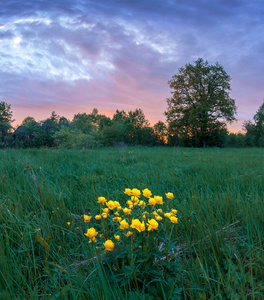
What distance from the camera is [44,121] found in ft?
46.9

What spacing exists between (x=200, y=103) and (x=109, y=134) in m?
12.8

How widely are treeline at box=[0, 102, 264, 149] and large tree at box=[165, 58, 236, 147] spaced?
128cm

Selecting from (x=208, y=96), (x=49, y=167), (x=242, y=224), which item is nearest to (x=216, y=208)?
(x=242, y=224)

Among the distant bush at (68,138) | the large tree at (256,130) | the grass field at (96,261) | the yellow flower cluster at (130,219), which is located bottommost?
the grass field at (96,261)

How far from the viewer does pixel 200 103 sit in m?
25.1

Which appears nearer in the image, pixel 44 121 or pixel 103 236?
pixel 103 236

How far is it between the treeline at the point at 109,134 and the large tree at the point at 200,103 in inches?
50.3

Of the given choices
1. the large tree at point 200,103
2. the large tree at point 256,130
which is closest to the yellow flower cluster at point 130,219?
the large tree at point 200,103

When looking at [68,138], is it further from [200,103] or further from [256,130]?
[256,130]

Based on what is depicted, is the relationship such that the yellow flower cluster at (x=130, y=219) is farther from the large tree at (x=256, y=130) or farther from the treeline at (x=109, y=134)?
the large tree at (x=256, y=130)

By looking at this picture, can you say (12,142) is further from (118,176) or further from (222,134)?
(222,134)

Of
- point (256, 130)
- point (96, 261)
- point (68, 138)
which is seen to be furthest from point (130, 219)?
point (256, 130)

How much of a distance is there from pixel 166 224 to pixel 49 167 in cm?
348

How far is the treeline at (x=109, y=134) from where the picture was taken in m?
13.1
